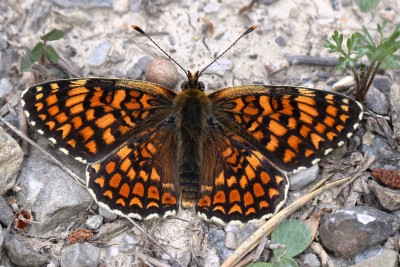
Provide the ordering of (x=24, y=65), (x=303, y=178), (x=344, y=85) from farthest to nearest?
(x=344, y=85) → (x=24, y=65) → (x=303, y=178)

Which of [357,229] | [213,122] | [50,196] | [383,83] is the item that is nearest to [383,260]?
[357,229]

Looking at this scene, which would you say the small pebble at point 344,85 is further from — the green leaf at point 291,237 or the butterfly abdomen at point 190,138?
the green leaf at point 291,237

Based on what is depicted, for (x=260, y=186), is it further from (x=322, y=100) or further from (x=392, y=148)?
(x=392, y=148)

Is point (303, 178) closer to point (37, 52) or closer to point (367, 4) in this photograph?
point (367, 4)

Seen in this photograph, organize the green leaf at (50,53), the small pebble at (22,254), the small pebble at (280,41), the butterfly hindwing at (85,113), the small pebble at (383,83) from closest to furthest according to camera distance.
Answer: the small pebble at (22,254)
the butterfly hindwing at (85,113)
the green leaf at (50,53)
the small pebble at (383,83)
the small pebble at (280,41)

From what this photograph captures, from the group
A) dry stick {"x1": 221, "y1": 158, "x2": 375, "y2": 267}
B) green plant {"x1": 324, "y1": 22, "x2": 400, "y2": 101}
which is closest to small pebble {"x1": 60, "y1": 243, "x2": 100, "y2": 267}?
dry stick {"x1": 221, "y1": 158, "x2": 375, "y2": 267}

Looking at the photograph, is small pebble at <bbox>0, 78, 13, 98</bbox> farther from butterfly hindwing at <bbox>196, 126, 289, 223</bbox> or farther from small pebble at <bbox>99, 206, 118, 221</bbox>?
butterfly hindwing at <bbox>196, 126, 289, 223</bbox>

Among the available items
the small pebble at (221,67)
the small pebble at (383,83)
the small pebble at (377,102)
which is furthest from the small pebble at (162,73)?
the small pebble at (383,83)
